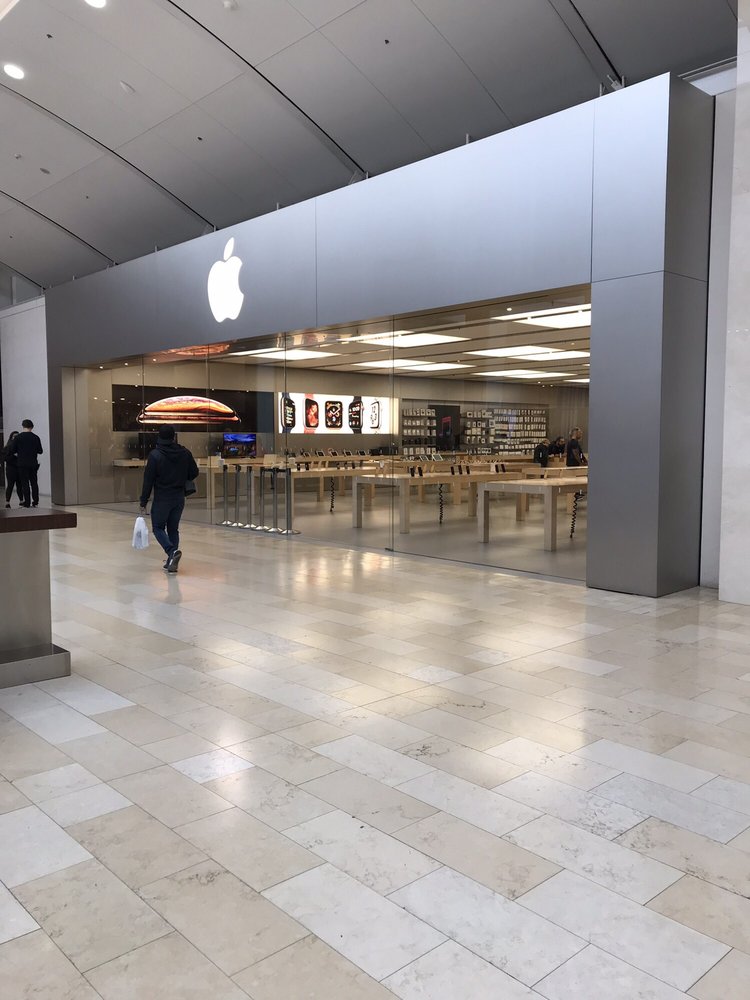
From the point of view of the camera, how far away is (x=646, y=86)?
716 cm

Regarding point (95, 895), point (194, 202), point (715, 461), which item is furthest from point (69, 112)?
point (95, 895)

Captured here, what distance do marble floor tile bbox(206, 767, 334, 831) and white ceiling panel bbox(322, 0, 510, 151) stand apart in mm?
8871

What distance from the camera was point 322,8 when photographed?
31.3 feet

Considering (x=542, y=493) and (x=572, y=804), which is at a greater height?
(x=542, y=493)

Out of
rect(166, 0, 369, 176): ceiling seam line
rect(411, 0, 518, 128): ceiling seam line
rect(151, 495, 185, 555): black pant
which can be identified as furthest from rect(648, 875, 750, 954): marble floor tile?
rect(166, 0, 369, 176): ceiling seam line

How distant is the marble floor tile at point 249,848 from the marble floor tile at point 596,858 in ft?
2.75

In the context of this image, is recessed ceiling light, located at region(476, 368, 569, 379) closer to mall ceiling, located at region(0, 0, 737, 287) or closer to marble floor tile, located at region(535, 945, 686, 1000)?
mall ceiling, located at region(0, 0, 737, 287)

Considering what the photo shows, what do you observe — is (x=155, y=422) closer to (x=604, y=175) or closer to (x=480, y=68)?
(x=480, y=68)

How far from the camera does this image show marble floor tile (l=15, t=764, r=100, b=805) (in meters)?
3.47

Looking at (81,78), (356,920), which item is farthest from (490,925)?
(81,78)

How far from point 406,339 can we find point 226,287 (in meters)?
3.72

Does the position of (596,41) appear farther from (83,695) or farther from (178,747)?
(178,747)

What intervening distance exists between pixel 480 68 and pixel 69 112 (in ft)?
24.1

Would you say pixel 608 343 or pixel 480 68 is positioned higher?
pixel 480 68
